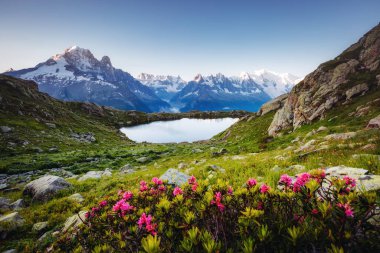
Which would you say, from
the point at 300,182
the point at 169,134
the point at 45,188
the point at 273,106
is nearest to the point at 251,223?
the point at 300,182

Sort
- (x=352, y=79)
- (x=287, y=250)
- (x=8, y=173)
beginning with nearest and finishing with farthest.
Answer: (x=287, y=250) → (x=8, y=173) → (x=352, y=79)

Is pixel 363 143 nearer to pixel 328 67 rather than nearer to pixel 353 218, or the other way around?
pixel 353 218

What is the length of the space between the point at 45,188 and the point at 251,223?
12476 millimetres

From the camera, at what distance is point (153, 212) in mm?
4219

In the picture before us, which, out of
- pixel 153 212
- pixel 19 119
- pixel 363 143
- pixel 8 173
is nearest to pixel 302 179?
pixel 153 212

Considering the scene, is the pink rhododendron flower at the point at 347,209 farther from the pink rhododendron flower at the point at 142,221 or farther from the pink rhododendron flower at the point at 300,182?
the pink rhododendron flower at the point at 142,221

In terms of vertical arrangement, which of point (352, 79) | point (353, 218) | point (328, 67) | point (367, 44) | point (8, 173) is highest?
point (367, 44)

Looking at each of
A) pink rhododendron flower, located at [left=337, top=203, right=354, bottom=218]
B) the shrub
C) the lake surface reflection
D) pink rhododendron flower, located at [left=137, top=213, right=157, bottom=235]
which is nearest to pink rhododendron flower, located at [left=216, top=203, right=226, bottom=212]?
the shrub

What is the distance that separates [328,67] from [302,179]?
4588 centimetres

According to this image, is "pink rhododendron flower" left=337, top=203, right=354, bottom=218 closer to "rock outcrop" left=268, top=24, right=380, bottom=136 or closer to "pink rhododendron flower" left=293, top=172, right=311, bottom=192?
"pink rhododendron flower" left=293, top=172, right=311, bottom=192

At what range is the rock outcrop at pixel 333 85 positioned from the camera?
31.7 m

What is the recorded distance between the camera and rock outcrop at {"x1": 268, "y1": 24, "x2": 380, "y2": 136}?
104ft

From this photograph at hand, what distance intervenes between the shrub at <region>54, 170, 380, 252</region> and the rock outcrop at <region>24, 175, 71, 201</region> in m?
9.05

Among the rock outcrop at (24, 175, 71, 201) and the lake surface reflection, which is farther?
the lake surface reflection
